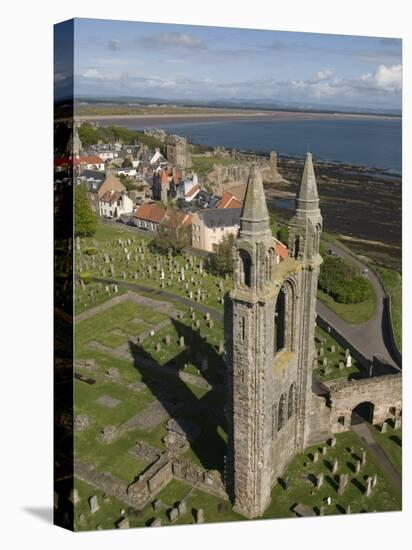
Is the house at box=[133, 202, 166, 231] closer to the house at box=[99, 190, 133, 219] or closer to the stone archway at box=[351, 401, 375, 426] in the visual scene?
the house at box=[99, 190, 133, 219]

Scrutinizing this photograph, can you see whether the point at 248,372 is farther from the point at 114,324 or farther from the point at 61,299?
the point at 114,324

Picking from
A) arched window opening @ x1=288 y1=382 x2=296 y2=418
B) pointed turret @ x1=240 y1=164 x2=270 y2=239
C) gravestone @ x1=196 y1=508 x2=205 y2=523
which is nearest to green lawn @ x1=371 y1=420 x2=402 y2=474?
arched window opening @ x1=288 y1=382 x2=296 y2=418

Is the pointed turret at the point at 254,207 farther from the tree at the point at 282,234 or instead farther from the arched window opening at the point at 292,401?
the tree at the point at 282,234

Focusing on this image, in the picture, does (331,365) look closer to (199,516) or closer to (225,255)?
(199,516)

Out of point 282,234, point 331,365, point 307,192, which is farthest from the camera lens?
point 282,234

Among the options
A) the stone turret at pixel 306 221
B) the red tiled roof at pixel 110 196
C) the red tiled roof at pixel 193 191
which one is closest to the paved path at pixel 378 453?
the stone turret at pixel 306 221

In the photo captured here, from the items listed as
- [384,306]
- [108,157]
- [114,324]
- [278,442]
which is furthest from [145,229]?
[278,442]

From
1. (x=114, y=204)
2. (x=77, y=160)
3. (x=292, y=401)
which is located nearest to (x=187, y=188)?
(x=114, y=204)
